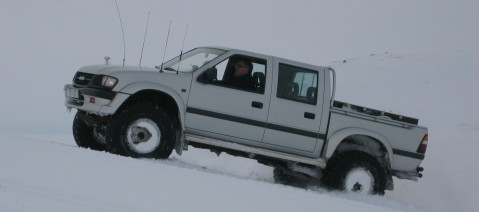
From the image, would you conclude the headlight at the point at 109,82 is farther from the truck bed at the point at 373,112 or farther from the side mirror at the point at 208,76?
the truck bed at the point at 373,112

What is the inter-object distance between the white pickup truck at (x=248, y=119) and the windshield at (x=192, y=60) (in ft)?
0.05

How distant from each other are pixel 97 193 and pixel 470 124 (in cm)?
1729

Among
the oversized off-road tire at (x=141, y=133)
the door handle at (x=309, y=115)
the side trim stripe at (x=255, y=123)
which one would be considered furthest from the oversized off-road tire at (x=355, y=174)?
the oversized off-road tire at (x=141, y=133)

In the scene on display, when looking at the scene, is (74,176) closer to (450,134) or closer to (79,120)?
(79,120)

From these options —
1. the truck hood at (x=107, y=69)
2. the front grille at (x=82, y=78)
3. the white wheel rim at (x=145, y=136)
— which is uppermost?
the truck hood at (x=107, y=69)

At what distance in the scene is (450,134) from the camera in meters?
19.1

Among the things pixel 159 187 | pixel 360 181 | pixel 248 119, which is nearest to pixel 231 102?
pixel 248 119

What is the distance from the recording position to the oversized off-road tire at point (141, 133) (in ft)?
26.4

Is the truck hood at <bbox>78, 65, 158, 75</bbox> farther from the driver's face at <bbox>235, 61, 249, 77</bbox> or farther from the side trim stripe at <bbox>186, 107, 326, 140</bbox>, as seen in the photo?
the driver's face at <bbox>235, 61, 249, 77</bbox>

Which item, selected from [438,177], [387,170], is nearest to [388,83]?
[438,177]

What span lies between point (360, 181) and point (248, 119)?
1.88 metres

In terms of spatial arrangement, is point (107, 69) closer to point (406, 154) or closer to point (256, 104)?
point (256, 104)

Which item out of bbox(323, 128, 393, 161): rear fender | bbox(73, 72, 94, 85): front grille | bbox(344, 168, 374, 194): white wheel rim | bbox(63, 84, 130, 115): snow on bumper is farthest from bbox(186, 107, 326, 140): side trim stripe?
bbox(73, 72, 94, 85): front grille

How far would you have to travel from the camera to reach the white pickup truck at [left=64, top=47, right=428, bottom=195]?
8.17 meters
